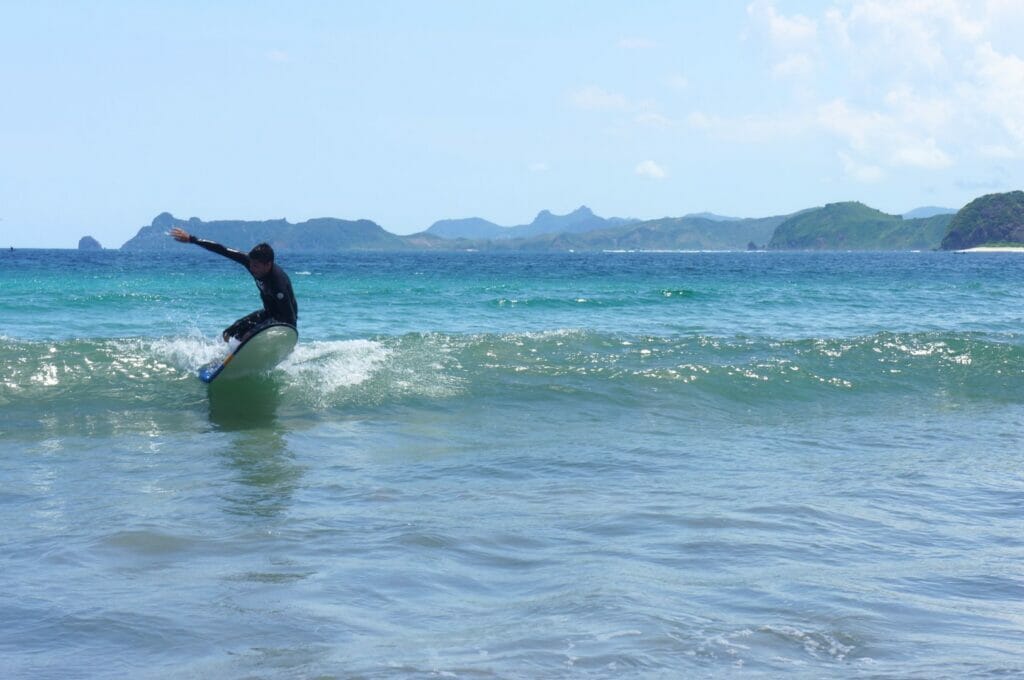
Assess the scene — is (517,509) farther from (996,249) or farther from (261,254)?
(996,249)

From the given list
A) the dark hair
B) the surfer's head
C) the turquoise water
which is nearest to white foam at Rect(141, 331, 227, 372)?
the turquoise water

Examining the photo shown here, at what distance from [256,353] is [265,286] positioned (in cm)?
108

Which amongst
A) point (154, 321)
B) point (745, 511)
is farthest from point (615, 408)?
point (154, 321)

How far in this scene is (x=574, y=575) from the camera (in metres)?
6.63

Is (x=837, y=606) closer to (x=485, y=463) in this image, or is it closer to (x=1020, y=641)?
(x=1020, y=641)

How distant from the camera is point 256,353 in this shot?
14500 millimetres

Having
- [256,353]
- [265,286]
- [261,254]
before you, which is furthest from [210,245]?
[256,353]

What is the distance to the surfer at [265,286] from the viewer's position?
513 inches

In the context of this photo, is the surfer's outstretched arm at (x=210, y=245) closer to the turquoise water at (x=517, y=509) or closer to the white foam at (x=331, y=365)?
the turquoise water at (x=517, y=509)

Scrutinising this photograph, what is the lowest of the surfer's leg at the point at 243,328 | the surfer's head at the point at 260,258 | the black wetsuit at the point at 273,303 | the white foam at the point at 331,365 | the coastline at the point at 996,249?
the white foam at the point at 331,365

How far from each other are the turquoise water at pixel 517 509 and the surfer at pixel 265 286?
2.92ft

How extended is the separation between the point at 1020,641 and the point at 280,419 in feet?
30.4

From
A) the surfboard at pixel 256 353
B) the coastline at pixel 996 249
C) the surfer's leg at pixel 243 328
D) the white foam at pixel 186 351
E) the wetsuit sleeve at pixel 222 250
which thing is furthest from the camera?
the coastline at pixel 996 249

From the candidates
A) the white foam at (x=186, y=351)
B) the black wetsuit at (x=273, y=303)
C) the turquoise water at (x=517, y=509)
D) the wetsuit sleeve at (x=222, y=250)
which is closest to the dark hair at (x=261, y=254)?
the wetsuit sleeve at (x=222, y=250)
